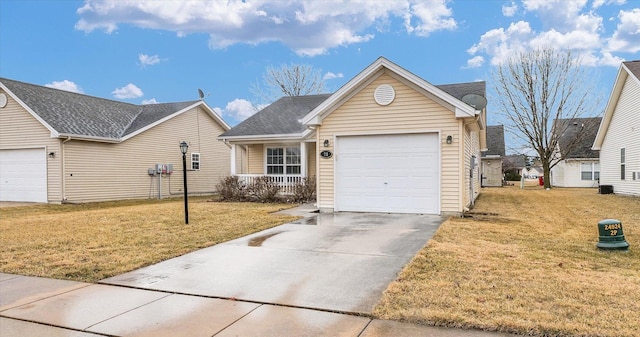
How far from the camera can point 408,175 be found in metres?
11.1

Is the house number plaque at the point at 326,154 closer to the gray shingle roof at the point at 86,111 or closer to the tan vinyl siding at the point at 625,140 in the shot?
the gray shingle roof at the point at 86,111

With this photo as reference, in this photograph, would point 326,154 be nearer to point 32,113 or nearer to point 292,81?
point 32,113

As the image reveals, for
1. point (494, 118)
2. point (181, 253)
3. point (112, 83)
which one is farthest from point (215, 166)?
point (494, 118)

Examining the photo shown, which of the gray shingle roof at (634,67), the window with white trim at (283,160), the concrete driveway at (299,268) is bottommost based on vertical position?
the concrete driveway at (299,268)

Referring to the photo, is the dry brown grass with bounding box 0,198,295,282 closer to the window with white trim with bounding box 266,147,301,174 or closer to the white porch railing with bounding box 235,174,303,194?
the white porch railing with bounding box 235,174,303,194

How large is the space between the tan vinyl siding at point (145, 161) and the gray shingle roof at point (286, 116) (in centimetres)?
530

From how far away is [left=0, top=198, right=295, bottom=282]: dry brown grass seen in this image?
5855 mm

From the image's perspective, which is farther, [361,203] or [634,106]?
[634,106]

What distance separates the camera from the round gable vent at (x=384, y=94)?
11.1 metres

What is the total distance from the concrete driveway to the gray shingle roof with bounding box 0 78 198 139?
13.4 metres

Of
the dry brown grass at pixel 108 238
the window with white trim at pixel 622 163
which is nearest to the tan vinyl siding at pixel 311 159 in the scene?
the dry brown grass at pixel 108 238

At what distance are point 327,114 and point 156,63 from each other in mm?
15353

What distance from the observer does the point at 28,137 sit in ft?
56.0

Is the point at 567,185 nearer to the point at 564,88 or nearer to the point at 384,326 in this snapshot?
the point at 564,88
